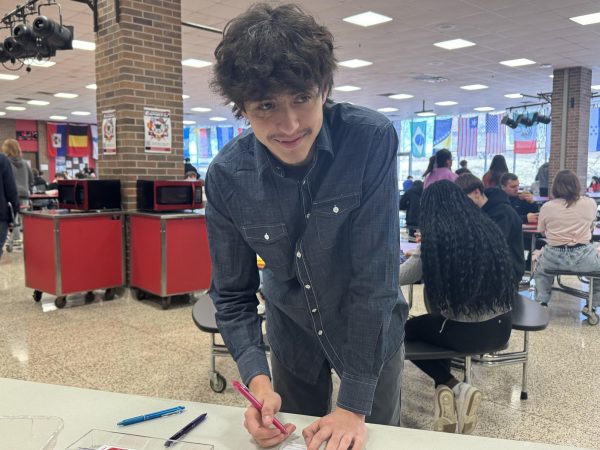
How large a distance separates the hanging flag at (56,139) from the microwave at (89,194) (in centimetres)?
1534

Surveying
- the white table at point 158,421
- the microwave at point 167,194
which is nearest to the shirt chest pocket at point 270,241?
the white table at point 158,421


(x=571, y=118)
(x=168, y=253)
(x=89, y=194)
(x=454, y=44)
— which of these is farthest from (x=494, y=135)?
(x=89, y=194)

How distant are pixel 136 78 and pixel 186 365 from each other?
289cm

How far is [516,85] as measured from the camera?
40.8 feet

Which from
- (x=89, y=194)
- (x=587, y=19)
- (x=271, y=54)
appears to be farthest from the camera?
(x=587, y=19)

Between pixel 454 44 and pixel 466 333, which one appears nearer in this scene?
pixel 466 333

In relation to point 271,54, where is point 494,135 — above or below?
above

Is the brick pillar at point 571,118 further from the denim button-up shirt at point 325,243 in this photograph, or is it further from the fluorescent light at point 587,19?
the denim button-up shirt at point 325,243

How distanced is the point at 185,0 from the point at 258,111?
650cm

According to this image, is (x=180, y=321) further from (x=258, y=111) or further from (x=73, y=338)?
(x=258, y=111)

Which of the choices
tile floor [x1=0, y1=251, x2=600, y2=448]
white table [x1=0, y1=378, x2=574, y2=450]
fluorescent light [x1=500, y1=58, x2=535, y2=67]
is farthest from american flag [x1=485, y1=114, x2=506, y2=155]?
white table [x1=0, y1=378, x2=574, y2=450]

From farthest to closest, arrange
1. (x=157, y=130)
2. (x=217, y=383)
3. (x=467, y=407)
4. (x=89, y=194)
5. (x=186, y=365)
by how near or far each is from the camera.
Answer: (x=157, y=130)
(x=89, y=194)
(x=186, y=365)
(x=217, y=383)
(x=467, y=407)

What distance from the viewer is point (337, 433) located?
0.97 meters

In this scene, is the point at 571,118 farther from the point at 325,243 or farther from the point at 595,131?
the point at 325,243
